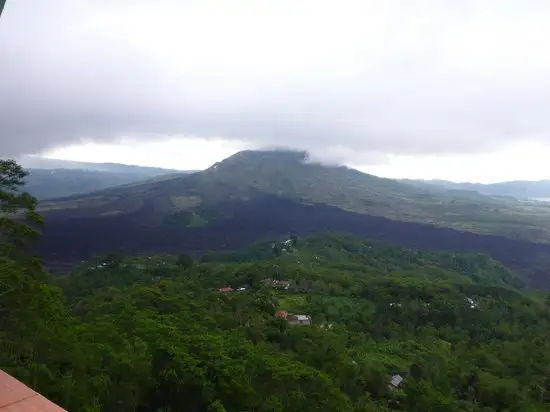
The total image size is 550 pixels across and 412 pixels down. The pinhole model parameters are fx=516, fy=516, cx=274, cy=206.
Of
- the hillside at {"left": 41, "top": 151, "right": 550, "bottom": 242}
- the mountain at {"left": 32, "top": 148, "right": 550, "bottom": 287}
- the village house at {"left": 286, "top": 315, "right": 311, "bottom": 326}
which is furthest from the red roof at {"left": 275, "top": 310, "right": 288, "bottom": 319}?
the hillside at {"left": 41, "top": 151, "right": 550, "bottom": 242}

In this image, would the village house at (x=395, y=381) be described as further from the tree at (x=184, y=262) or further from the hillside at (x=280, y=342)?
the tree at (x=184, y=262)

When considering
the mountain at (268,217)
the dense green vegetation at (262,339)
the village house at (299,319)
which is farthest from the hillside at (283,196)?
the village house at (299,319)

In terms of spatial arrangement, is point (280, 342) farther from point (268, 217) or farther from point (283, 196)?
point (283, 196)

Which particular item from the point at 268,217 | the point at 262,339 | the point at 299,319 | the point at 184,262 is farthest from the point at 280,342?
the point at 268,217

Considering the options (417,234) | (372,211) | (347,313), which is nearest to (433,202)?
(372,211)

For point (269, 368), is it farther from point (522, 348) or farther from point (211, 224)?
point (211, 224)

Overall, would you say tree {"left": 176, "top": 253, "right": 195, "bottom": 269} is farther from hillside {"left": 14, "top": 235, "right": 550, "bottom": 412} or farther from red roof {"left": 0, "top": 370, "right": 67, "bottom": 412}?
red roof {"left": 0, "top": 370, "right": 67, "bottom": 412}
